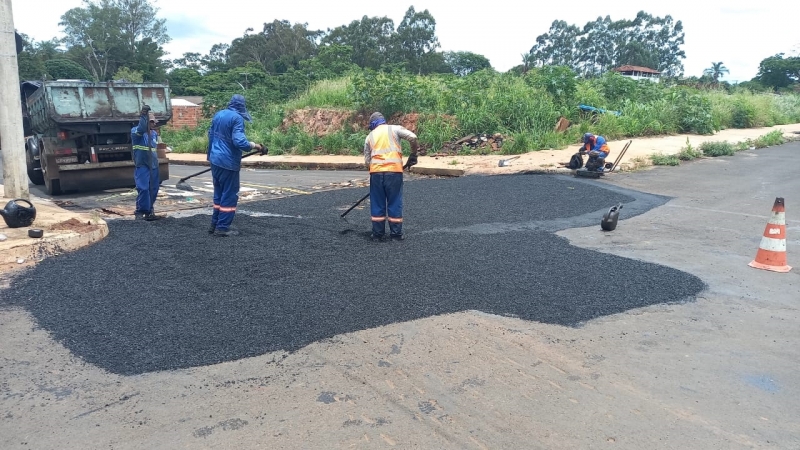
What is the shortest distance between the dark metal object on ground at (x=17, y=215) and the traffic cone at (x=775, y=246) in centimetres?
779

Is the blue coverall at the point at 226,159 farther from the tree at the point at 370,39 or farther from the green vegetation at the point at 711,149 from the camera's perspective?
the tree at the point at 370,39

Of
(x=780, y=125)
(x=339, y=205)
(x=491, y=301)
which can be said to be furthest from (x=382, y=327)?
(x=780, y=125)

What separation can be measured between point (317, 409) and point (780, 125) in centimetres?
2641

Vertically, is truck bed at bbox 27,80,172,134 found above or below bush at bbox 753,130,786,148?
above

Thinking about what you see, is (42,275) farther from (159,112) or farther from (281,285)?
(159,112)

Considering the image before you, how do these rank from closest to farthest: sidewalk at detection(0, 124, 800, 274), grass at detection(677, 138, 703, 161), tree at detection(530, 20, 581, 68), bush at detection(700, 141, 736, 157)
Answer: sidewalk at detection(0, 124, 800, 274) < grass at detection(677, 138, 703, 161) < bush at detection(700, 141, 736, 157) < tree at detection(530, 20, 581, 68)

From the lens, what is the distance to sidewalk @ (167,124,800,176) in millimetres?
13359

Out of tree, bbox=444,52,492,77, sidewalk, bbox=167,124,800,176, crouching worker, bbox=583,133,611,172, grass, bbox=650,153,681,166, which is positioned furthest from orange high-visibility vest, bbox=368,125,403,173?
tree, bbox=444,52,492,77

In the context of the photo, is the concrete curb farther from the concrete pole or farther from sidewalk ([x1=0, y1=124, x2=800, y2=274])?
the concrete pole

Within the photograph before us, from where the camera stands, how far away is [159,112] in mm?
10750

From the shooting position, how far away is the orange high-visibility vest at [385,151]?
274 inches

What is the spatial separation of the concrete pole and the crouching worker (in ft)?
31.8

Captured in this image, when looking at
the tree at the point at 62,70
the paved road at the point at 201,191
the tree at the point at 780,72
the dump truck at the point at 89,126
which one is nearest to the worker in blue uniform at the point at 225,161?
the paved road at the point at 201,191

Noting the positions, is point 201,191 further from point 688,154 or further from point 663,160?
point 688,154
